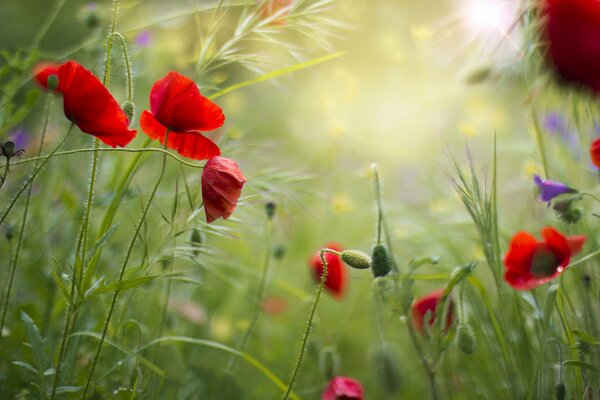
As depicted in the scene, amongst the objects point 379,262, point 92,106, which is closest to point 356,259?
point 379,262

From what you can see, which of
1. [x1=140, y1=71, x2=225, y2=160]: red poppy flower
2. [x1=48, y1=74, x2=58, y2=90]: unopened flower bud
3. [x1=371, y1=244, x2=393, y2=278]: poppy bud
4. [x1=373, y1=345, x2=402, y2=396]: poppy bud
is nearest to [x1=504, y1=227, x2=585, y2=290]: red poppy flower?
[x1=371, y1=244, x2=393, y2=278]: poppy bud

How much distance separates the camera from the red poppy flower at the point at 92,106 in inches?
29.6

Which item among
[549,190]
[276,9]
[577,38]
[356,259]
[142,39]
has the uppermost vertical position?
[142,39]

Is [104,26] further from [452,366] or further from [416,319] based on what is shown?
[452,366]

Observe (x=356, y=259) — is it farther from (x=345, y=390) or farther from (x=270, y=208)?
(x=270, y=208)

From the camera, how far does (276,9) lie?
1040mm

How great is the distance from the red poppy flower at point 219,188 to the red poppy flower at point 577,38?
41 cm

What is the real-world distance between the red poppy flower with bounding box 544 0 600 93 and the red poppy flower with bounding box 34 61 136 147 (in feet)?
1.67

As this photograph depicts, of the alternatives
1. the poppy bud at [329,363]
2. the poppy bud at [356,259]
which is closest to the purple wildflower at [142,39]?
the poppy bud at [329,363]

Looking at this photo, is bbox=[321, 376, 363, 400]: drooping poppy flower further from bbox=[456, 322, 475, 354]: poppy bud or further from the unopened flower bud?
the unopened flower bud

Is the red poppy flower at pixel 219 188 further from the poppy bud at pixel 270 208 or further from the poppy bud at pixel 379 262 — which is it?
the poppy bud at pixel 270 208

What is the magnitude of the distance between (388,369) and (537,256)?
0.33 meters

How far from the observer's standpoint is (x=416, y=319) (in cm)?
104

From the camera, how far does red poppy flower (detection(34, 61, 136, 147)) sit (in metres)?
0.75
